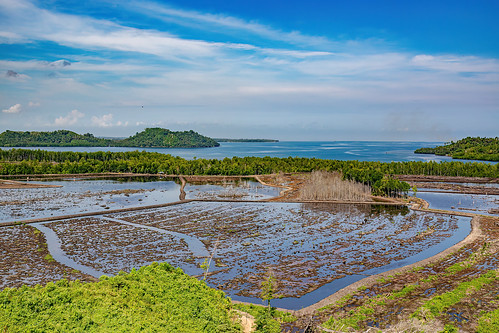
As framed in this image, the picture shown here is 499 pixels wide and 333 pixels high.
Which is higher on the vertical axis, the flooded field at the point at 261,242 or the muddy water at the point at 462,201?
the muddy water at the point at 462,201

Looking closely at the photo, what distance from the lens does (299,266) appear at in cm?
2267

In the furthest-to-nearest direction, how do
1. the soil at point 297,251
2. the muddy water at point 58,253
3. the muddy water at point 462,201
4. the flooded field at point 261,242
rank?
the muddy water at point 462,201, the muddy water at point 58,253, the flooded field at point 261,242, the soil at point 297,251

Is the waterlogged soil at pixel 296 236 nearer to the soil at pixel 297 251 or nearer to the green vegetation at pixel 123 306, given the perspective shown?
the soil at pixel 297 251

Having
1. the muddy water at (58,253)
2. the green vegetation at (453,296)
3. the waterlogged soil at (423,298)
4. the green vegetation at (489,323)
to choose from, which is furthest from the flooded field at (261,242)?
the green vegetation at (489,323)

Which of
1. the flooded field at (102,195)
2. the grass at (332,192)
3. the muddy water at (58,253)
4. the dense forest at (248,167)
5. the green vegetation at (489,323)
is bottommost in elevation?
the muddy water at (58,253)

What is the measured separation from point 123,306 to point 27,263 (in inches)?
520

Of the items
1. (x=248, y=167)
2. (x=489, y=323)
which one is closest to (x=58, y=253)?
(x=489, y=323)

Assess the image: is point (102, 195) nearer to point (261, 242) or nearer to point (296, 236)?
point (261, 242)

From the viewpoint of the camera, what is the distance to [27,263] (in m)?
22.3

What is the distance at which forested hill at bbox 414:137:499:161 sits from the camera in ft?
407

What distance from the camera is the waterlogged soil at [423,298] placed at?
15273mm

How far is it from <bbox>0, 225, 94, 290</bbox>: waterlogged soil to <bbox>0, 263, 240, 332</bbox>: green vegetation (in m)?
7.06

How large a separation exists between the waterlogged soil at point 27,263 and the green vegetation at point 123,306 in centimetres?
706

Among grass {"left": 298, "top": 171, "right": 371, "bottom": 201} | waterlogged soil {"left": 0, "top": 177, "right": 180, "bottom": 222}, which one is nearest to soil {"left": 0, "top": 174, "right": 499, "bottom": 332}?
waterlogged soil {"left": 0, "top": 177, "right": 180, "bottom": 222}
